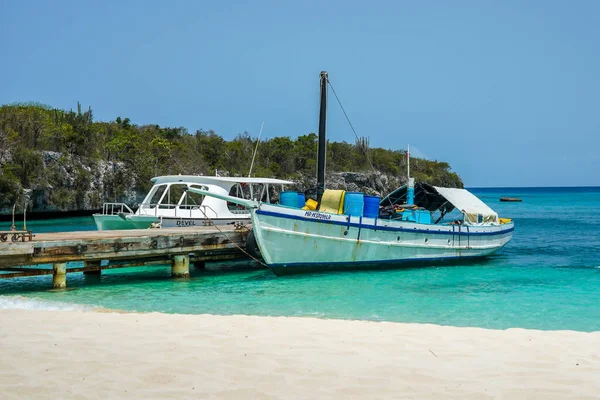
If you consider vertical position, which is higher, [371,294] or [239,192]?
[239,192]

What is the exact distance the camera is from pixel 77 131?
5269cm

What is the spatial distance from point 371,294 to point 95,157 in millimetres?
41657

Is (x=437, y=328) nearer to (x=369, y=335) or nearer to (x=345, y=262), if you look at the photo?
(x=369, y=335)

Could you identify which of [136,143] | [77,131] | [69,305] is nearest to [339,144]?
[136,143]

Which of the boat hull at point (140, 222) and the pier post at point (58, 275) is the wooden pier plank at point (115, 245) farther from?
the boat hull at point (140, 222)

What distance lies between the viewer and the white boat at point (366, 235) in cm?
1878

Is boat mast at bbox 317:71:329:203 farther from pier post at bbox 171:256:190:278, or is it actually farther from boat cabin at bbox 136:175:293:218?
pier post at bbox 171:256:190:278

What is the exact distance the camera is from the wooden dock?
15.4 meters

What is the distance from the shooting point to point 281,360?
746 cm

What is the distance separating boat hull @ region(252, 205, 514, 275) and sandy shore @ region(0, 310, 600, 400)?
27.1 ft

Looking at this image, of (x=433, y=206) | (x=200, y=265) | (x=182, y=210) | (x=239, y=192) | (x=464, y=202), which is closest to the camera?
(x=200, y=265)

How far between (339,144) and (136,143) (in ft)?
128

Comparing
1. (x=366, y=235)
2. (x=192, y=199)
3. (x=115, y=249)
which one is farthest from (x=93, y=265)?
(x=366, y=235)

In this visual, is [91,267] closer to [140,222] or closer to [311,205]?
[140,222]
